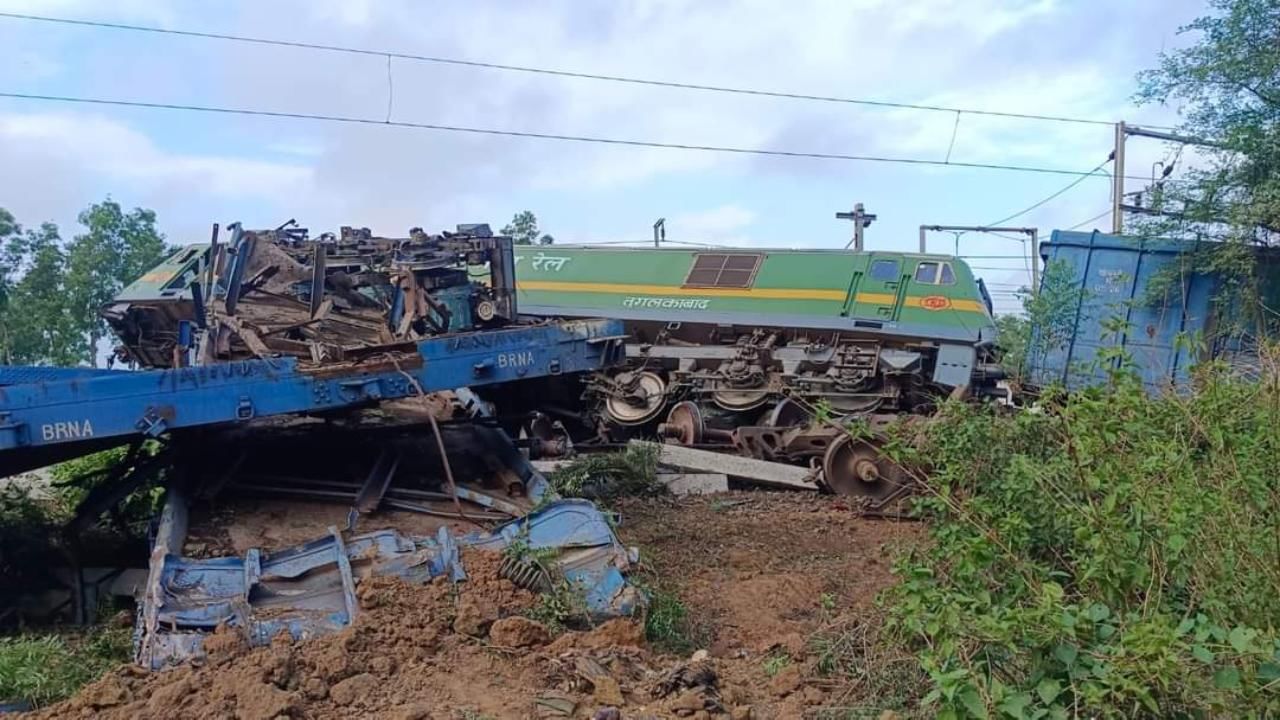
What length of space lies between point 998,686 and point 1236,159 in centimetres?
1108

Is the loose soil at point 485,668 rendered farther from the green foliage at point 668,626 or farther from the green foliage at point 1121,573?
the green foliage at point 1121,573

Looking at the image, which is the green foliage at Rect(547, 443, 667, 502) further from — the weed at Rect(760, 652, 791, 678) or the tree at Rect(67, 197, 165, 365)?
the tree at Rect(67, 197, 165, 365)

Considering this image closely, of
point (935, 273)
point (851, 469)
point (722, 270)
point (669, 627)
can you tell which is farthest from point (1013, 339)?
point (669, 627)

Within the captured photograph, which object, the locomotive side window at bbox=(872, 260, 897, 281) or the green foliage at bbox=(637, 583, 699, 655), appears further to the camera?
the locomotive side window at bbox=(872, 260, 897, 281)

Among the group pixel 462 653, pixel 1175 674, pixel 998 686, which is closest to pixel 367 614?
pixel 462 653

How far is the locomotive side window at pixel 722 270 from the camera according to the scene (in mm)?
13820

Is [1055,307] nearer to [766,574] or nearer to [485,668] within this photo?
[766,574]

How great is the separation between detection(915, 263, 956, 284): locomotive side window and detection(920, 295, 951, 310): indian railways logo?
210 millimetres

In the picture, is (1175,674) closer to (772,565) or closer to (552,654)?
(552,654)

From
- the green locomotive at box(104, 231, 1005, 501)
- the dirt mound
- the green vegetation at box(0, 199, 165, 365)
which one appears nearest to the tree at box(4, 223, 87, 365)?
the green vegetation at box(0, 199, 165, 365)

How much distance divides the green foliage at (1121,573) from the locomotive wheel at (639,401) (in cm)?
834

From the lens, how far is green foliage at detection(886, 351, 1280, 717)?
2.94 metres

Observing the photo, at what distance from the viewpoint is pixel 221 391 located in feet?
18.6

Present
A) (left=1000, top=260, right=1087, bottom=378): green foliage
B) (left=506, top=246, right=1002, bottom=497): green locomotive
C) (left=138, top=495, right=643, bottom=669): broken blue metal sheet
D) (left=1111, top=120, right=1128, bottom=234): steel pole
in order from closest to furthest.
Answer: (left=138, top=495, right=643, bottom=669): broken blue metal sheet → (left=1000, top=260, right=1087, bottom=378): green foliage → (left=506, top=246, right=1002, bottom=497): green locomotive → (left=1111, top=120, right=1128, bottom=234): steel pole
